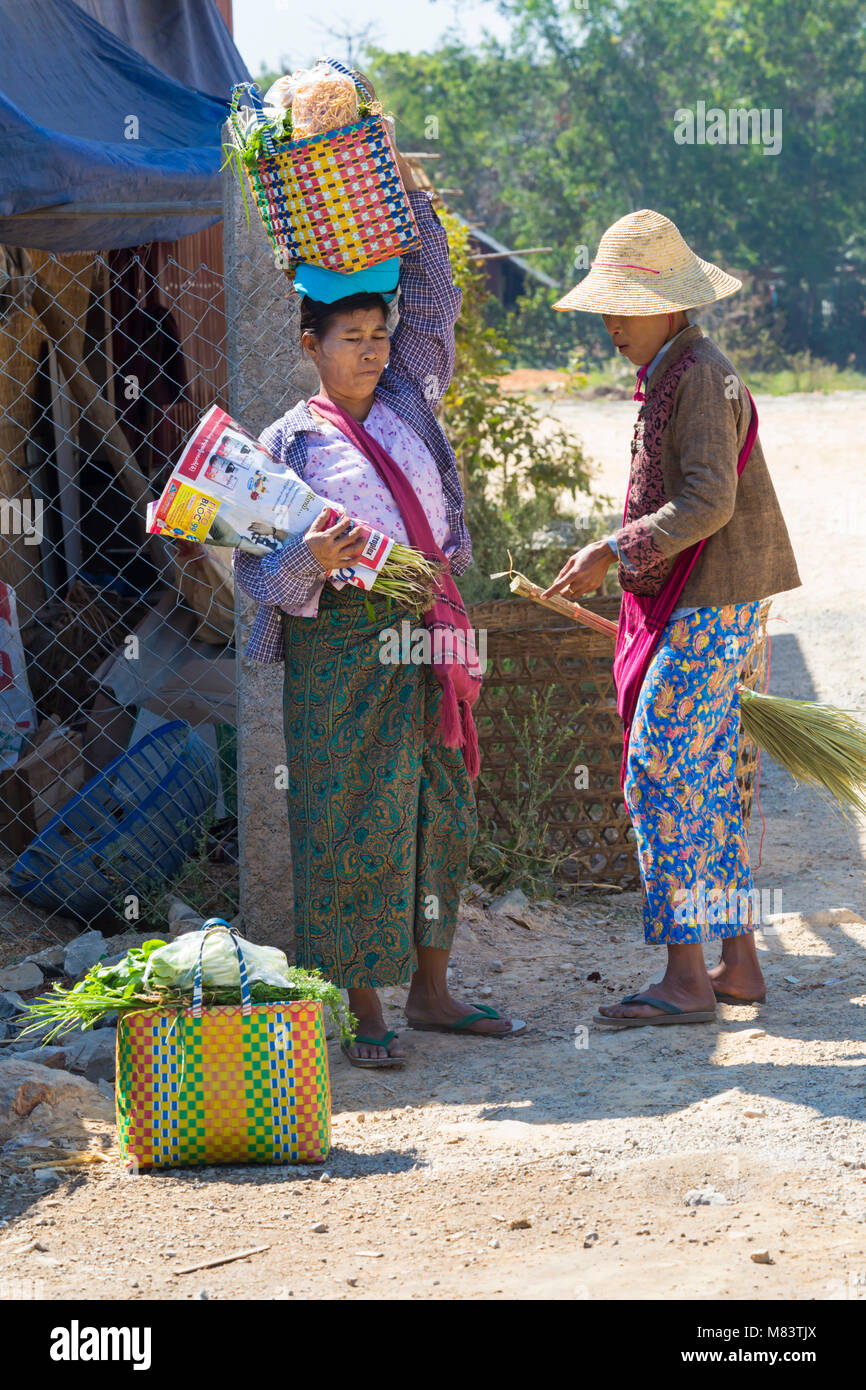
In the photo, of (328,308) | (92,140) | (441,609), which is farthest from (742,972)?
(92,140)

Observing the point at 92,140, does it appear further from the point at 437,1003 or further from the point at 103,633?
the point at 437,1003

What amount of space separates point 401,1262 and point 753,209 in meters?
38.0

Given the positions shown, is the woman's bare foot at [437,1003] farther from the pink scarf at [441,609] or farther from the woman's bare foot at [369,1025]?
the pink scarf at [441,609]

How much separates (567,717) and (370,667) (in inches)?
69.8

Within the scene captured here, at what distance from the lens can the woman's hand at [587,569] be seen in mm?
3701

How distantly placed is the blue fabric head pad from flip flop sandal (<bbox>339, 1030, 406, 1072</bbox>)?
1.83m

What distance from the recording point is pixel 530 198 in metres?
41.6

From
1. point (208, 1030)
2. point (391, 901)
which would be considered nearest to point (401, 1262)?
point (208, 1030)

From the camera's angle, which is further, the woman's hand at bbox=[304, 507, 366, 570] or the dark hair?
the dark hair

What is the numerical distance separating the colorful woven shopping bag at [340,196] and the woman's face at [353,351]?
12 centimetres

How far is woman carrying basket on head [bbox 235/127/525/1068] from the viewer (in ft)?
11.5

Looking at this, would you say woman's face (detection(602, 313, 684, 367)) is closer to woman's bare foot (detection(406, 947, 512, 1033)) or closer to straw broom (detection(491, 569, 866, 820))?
straw broom (detection(491, 569, 866, 820))

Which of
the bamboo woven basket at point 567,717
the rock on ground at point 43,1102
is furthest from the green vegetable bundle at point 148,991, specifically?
the bamboo woven basket at point 567,717

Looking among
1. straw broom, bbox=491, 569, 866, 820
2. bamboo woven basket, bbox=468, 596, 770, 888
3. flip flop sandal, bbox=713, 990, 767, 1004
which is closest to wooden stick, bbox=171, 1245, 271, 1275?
flip flop sandal, bbox=713, 990, 767, 1004
